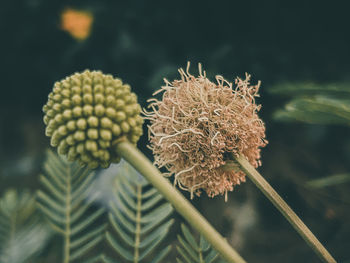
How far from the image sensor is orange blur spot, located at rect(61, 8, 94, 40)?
1318 mm

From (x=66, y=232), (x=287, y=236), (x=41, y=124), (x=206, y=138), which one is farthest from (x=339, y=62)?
Answer: (x=41, y=124)

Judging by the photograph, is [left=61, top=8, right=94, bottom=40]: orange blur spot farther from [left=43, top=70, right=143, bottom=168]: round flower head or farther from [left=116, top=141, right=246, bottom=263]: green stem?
[left=116, top=141, right=246, bottom=263]: green stem

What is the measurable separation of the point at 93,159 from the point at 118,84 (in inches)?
4.8

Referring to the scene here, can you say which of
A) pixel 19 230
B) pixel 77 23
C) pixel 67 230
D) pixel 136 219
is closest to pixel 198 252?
pixel 136 219

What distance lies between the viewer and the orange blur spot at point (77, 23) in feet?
4.33

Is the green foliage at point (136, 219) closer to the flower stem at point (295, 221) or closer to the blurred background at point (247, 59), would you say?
the flower stem at point (295, 221)

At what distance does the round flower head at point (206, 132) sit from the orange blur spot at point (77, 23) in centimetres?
91

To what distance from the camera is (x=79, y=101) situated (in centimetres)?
45

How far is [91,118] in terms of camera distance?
1.44ft

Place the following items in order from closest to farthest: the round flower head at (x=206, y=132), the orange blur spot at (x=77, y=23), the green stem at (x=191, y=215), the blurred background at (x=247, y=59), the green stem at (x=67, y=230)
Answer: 1. the green stem at (x=191, y=215)
2. the round flower head at (x=206, y=132)
3. the green stem at (x=67, y=230)
4. the blurred background at (x=247, y=59)
5. the orange blur spot at (x=77, y=23)

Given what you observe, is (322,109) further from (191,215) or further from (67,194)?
(67,194)

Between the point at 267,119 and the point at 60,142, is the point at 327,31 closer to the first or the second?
the point at 267,119

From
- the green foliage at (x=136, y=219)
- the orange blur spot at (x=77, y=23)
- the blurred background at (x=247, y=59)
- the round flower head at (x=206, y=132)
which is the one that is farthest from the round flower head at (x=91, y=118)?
the orange blur spot at (x=77, y=23)

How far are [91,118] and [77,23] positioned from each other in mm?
1050
